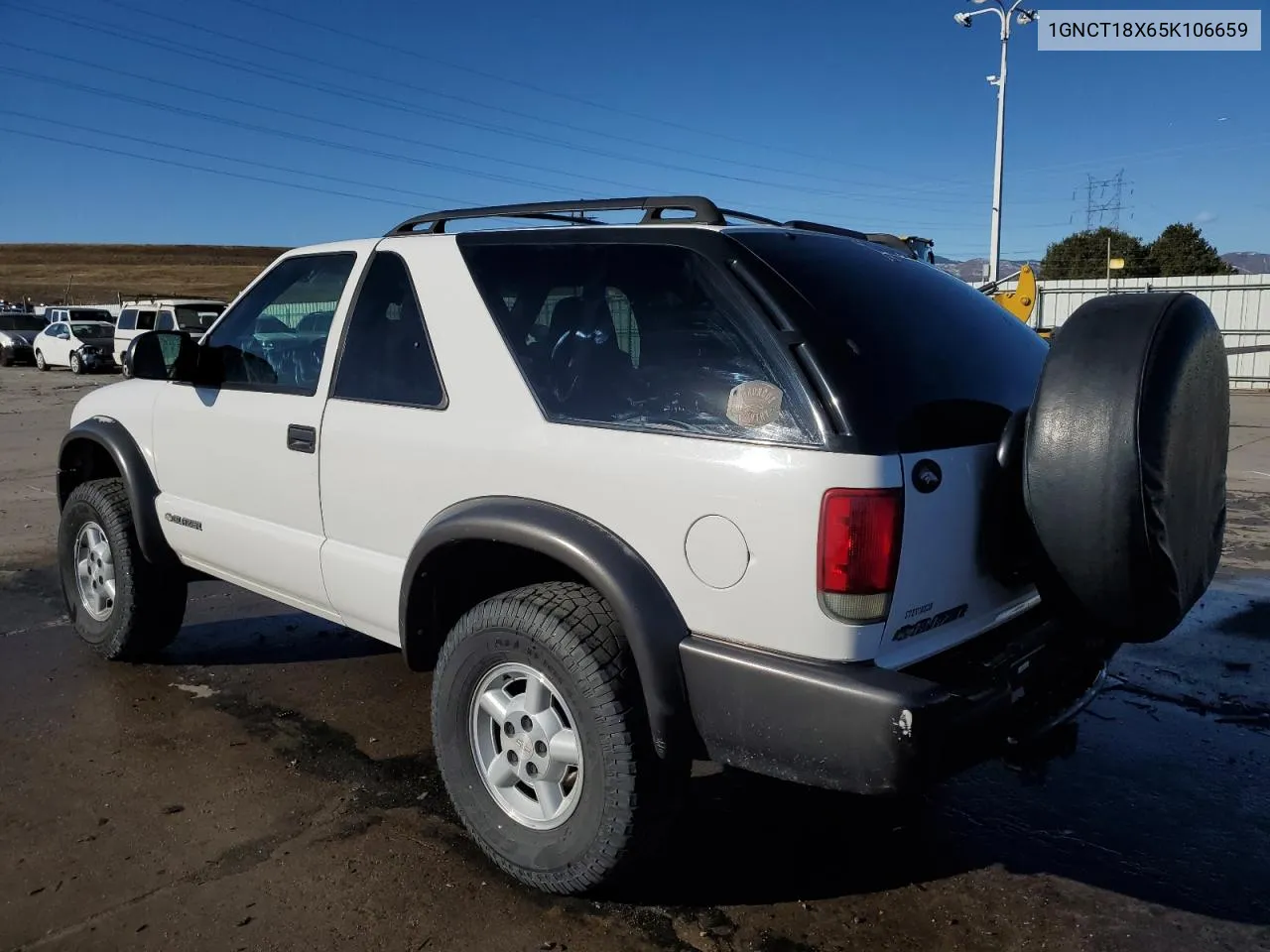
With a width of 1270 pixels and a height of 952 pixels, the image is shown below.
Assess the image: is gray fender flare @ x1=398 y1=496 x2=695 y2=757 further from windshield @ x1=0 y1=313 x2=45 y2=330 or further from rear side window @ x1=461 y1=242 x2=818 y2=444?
windshield @ x1=0 y1=313 x2=45 y2=330

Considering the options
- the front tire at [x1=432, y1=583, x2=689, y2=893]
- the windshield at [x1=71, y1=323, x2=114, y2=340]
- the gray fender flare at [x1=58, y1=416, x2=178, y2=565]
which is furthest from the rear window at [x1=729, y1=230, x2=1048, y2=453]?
the windshield at [x1=71, y1=323, x2=114, y2=340]

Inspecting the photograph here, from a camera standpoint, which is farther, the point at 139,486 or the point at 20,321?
the point at 20,321

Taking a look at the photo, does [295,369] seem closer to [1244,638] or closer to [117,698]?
[117,698]

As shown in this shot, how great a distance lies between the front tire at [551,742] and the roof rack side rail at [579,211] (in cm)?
117

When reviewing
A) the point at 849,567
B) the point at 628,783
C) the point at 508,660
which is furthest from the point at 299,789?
the point at 849,567

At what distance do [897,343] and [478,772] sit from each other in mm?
1733

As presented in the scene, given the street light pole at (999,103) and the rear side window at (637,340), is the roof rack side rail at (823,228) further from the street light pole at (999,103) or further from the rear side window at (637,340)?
the street light pole at (999,103)

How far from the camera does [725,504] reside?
244cm

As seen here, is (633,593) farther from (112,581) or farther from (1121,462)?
(112,581)

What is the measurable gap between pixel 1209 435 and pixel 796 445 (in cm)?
125

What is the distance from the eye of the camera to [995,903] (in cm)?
285

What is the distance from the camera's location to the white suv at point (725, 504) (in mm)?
2379

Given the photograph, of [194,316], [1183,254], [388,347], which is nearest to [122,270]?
[194,316]

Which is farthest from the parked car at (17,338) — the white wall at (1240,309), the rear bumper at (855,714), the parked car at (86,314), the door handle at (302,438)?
the rear bumper at (855,714)
